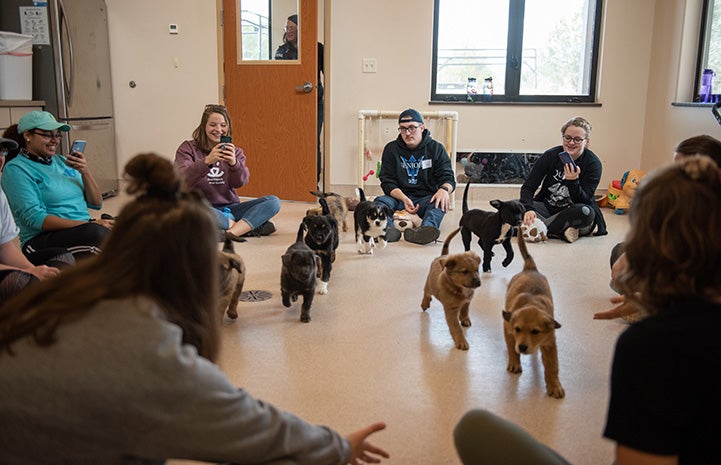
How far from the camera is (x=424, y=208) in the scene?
469cm

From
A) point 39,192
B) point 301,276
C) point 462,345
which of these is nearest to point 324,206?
point 301,276

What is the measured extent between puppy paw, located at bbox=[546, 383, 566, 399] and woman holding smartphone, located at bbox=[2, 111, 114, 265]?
6.60 ft

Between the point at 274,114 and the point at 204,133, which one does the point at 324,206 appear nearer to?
the point at 204,133

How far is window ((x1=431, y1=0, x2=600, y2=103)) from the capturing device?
19.8 ft

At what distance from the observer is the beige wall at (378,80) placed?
589 centimetres

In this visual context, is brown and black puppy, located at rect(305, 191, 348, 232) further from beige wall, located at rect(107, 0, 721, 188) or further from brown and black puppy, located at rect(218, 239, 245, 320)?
brown and black puppy, located at rect(218, 239, 245, 320)

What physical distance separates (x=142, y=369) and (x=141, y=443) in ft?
0.43

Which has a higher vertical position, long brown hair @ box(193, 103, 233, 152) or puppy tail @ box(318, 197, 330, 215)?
long brown hair @ box(193, 103, 233, 152)

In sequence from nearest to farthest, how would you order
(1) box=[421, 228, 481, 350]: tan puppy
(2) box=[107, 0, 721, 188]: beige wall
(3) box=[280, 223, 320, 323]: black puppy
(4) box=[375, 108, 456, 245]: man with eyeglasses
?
(1) box=[421, 228, 481, 350]: tan puppy, (3) box=[280, 223, 320, 323]: black puppy, (4) box=[375, 108, 456, 245]: man with eyeglasses, (2) box=[107, 0, 721, 188]: beige wall

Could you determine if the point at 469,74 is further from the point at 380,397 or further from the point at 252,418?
the point at 252,418

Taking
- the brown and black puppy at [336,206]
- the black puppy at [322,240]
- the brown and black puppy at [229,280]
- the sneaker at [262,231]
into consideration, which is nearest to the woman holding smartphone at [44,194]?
the brown and black puppy at [229,280]

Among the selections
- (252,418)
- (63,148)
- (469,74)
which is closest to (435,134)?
(469,74)

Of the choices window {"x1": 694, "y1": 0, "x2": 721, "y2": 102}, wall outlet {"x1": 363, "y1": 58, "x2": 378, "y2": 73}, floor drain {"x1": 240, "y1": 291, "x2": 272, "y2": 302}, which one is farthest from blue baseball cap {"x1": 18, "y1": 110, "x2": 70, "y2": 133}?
window {"x1": 694, "y1": 0, "x2": 721, "y2": 102}

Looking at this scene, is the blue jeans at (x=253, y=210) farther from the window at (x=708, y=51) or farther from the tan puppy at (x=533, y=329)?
the window at (x=708, y=51)
